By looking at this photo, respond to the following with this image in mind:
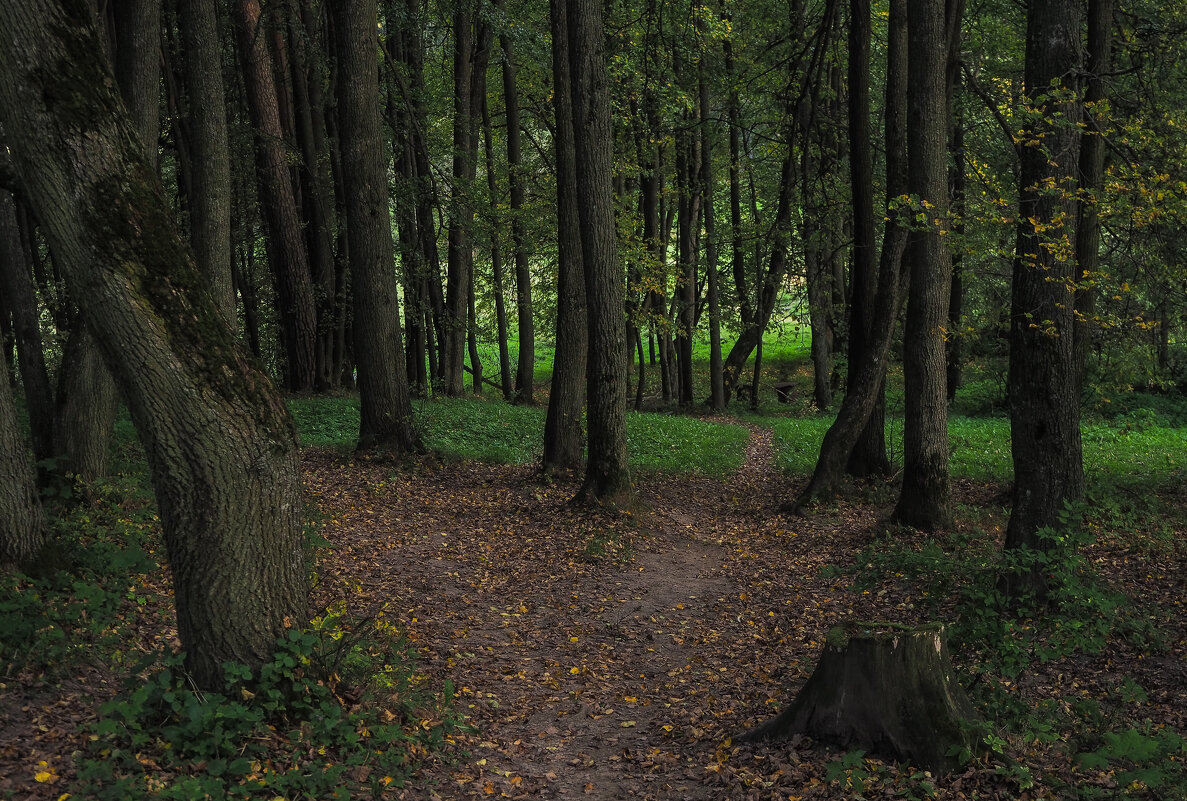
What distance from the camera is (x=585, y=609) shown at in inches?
360

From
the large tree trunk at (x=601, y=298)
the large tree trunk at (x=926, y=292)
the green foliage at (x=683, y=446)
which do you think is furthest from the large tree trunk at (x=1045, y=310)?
the green foliage at (x=683, y=446)

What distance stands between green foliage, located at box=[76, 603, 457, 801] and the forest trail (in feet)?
1.24

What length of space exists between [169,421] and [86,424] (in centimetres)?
498

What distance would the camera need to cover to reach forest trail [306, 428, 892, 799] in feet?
19.3

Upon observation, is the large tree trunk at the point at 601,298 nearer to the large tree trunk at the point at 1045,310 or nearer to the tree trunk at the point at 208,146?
the tree trunk at the point at 208,146

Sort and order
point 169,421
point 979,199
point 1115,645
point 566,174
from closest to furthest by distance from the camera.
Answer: point 169,421 → point 1115,645 → point 979,199 → point 566,174

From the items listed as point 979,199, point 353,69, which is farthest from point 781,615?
point 353,69

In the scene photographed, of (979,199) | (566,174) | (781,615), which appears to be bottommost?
(781,615)

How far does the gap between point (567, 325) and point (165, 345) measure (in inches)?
367

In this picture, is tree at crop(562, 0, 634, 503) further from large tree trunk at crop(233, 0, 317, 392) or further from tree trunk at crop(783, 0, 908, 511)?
large tree trunk at crop(233, 0, 317, 392)

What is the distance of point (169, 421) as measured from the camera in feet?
15.5

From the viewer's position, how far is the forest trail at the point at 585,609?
19.3 ft

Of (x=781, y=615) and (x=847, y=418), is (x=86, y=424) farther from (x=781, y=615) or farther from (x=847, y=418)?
(x=847, y=418)

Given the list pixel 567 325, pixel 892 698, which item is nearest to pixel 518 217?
pixel 567 325
